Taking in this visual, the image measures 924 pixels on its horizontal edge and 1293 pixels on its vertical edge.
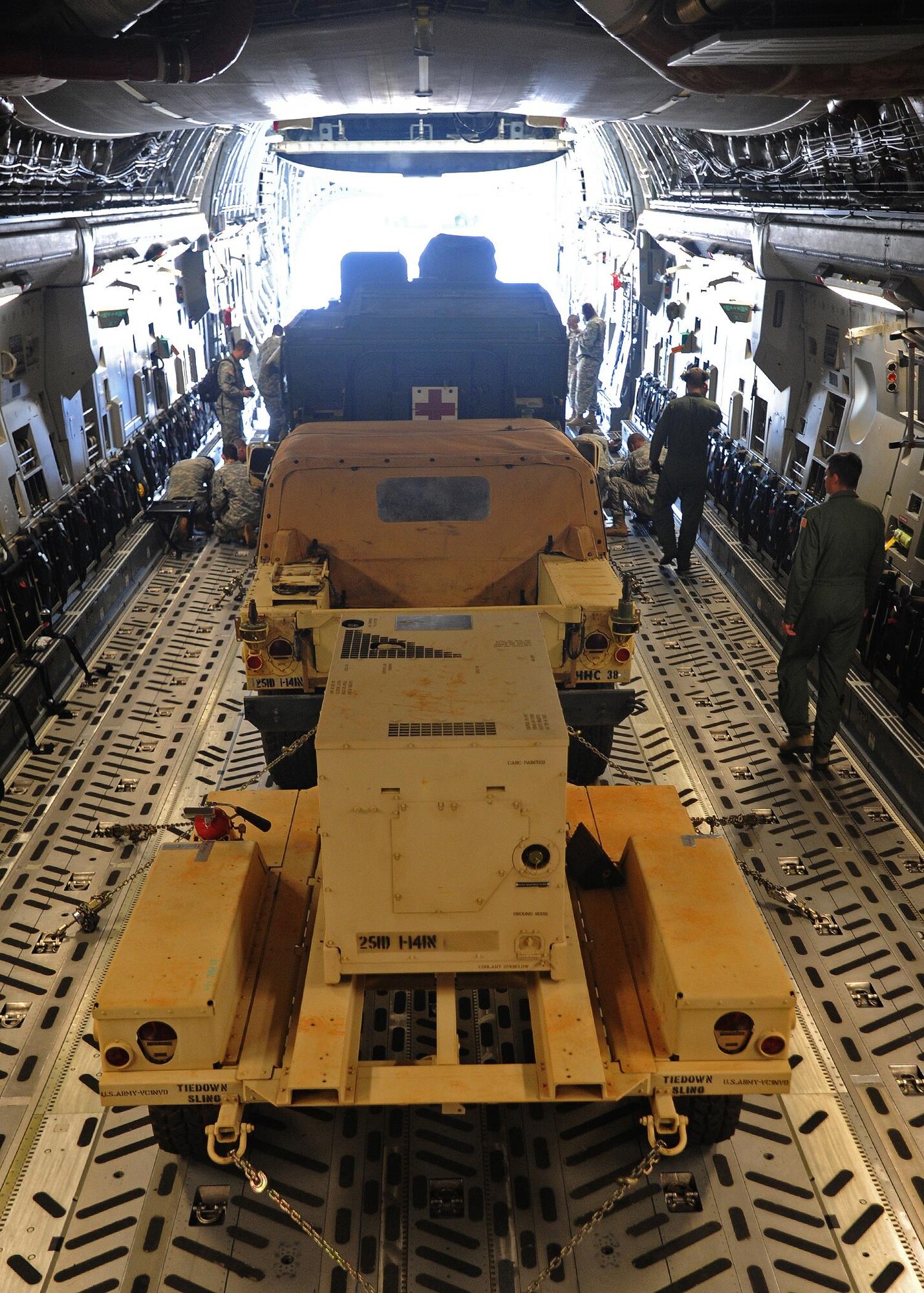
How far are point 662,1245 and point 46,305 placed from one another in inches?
326

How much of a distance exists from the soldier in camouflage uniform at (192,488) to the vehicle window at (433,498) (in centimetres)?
427

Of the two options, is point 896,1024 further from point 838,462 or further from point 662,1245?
point 838,462

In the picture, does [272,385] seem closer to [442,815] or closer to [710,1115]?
[442,815]

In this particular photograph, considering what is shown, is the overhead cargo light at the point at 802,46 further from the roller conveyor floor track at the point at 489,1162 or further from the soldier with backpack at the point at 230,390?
the soldier with backpack at the point at 230,390

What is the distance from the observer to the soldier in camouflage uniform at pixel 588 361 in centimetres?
1351

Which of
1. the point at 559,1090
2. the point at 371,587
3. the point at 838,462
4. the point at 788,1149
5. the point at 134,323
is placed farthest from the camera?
the point at 134,323

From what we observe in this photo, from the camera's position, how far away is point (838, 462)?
5359 millimetres

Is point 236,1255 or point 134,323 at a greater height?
point 134,323

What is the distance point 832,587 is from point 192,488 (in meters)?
6.35

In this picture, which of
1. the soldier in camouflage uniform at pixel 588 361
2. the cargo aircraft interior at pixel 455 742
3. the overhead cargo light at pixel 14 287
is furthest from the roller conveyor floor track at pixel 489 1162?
the soldier in camouflage uniform at pixel 588 361

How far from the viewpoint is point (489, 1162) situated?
3363mm

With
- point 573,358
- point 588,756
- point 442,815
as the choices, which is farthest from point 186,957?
point 573,358

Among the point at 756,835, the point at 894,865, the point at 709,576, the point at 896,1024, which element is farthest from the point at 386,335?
the point at 896,1024

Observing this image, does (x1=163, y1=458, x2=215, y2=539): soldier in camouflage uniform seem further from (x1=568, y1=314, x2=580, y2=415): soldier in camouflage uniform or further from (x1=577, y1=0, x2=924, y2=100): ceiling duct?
(x1=577, y1=0, x2=924, y2=100): ceiling duct
